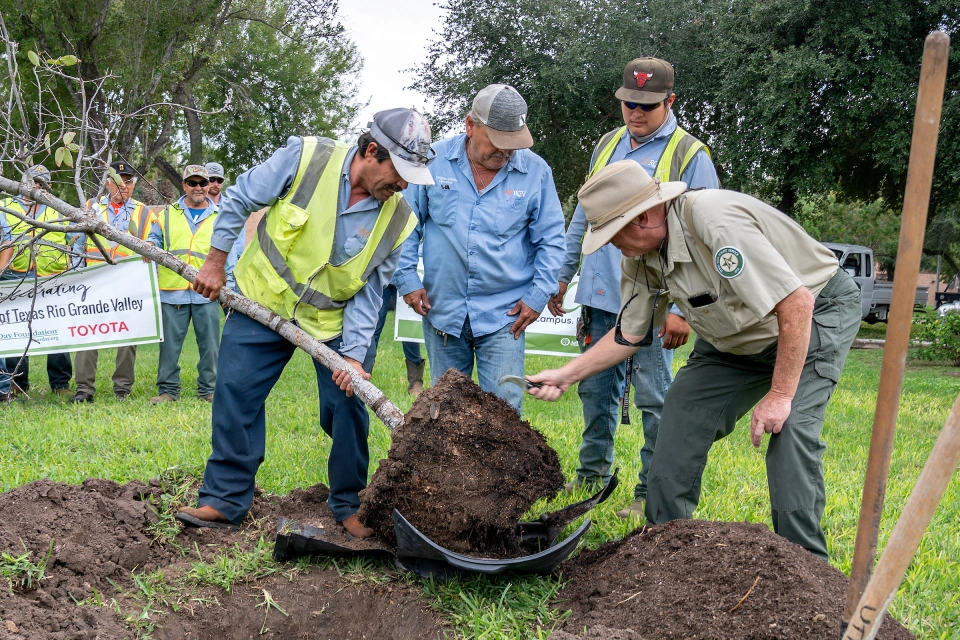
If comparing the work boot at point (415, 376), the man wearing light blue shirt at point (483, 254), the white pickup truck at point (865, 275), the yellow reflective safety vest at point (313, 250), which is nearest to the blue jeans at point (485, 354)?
the man wearing light blue shirt at point (483, 254)

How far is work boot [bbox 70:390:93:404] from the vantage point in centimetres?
759

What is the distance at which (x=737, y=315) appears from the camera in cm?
315

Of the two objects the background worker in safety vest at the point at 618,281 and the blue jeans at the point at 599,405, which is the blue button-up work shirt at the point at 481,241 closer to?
the background worker in safety vest at the point at 618,281

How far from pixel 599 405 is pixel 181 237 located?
17.5ft

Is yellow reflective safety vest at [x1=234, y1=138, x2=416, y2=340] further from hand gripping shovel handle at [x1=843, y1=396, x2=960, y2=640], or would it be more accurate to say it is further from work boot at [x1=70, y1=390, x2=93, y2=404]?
work boot at [x1=70, y1=390, x2=93, y2=404]

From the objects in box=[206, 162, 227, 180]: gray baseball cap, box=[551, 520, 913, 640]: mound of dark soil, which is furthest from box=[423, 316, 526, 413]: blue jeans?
box=[206, 162, 227, 180]: gray baseball cap

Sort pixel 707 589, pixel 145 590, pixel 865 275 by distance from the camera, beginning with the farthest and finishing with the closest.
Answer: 1. pixel 865 275
2. pixel 145 590
3. pixel 707 589

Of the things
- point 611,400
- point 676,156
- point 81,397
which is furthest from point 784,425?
point 81,397

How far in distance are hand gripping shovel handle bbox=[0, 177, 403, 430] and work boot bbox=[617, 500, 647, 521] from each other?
166 cm

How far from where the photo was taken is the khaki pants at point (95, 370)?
7766mm

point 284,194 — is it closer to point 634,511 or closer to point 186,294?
point 634,511

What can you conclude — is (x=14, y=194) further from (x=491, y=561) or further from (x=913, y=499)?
(x=913, y=499)

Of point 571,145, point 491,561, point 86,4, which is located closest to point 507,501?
point 491,561

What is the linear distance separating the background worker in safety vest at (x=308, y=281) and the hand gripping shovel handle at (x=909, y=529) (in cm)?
253
